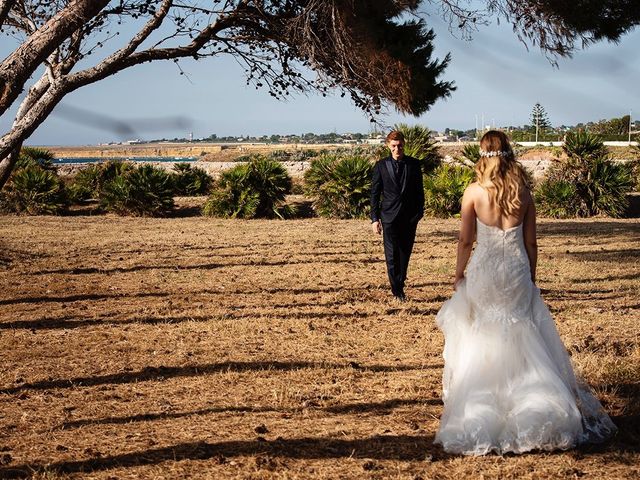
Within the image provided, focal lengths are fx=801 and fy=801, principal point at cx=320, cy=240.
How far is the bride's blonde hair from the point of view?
4.93m

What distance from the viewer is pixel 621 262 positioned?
42.4ft

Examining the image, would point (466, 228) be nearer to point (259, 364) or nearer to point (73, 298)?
→ point (259, 364)

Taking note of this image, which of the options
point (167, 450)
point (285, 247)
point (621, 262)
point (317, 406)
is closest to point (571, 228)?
point (621, 262)

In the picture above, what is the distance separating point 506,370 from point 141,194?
19.9 meters

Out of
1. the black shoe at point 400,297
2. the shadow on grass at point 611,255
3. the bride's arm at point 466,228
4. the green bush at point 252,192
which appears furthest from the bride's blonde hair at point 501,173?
the green bush at point 252,192

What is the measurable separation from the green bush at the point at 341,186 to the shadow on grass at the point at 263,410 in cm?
1620

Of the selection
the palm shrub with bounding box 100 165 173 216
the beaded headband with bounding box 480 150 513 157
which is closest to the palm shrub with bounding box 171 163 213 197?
the palm shrub with bounding box 100 165 173 216

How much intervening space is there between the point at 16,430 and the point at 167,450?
3.82 ft

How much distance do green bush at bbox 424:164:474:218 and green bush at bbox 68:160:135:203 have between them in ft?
31.6

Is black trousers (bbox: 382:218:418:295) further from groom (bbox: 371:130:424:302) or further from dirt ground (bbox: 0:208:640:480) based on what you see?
dirt ground (bbox: 0:208:640:480)

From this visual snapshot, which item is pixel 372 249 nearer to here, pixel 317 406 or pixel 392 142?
pixel 392 142

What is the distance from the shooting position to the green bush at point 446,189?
848 inches

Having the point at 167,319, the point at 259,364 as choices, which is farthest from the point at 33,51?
the point at 259,364

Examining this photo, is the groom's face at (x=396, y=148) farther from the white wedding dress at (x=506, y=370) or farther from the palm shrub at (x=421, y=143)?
the palm shrub at (x=421, y=143)
